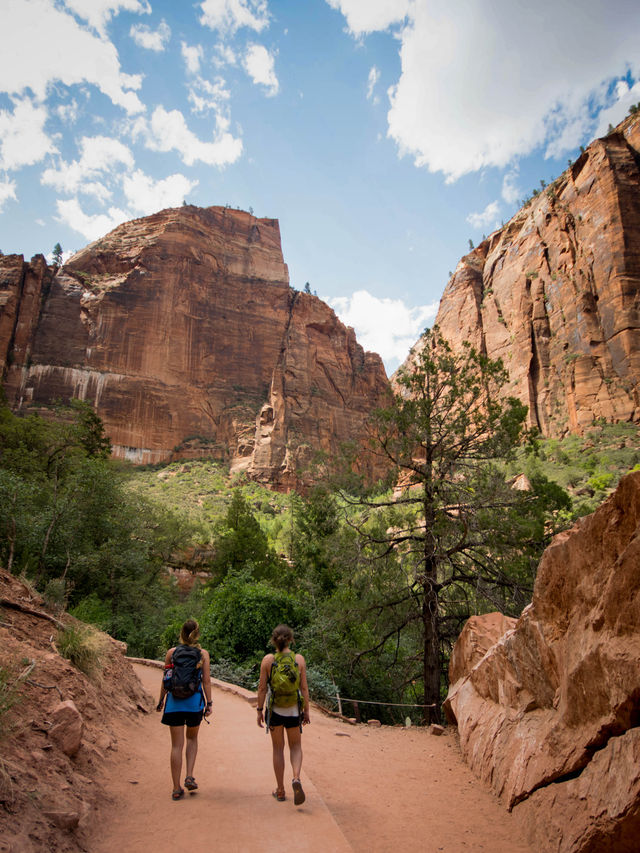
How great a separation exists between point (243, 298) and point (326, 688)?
67525 mm

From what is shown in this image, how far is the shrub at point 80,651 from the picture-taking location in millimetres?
5535

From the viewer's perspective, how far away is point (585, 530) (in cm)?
392

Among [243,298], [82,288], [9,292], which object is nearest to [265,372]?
[243,298]

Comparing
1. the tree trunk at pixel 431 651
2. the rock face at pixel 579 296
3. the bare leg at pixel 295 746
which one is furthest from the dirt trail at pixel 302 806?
the rock face at pixel 579 296

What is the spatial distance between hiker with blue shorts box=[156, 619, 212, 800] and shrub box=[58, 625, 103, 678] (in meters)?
2.25

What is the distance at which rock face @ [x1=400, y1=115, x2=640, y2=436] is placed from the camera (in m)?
39.1

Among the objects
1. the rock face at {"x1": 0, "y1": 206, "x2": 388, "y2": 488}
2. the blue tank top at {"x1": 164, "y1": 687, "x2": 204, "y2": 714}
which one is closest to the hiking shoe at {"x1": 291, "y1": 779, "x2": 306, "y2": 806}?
the blue tank top at {"x1": 164, "y1": 687, "x2": 204, "y2": 714}

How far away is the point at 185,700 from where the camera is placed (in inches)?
152

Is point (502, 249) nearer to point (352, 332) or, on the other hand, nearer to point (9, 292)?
point (352, 332)

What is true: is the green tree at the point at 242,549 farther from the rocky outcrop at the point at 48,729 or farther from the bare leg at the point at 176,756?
the bare leg at the point at 176,756

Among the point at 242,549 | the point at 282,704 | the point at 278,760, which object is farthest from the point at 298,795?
the point at 242,549

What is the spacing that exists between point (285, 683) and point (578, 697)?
227cm

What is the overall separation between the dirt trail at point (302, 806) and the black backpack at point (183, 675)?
0.75 meters

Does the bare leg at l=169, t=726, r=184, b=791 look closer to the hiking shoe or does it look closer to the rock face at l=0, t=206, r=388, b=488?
the hiking shoe
